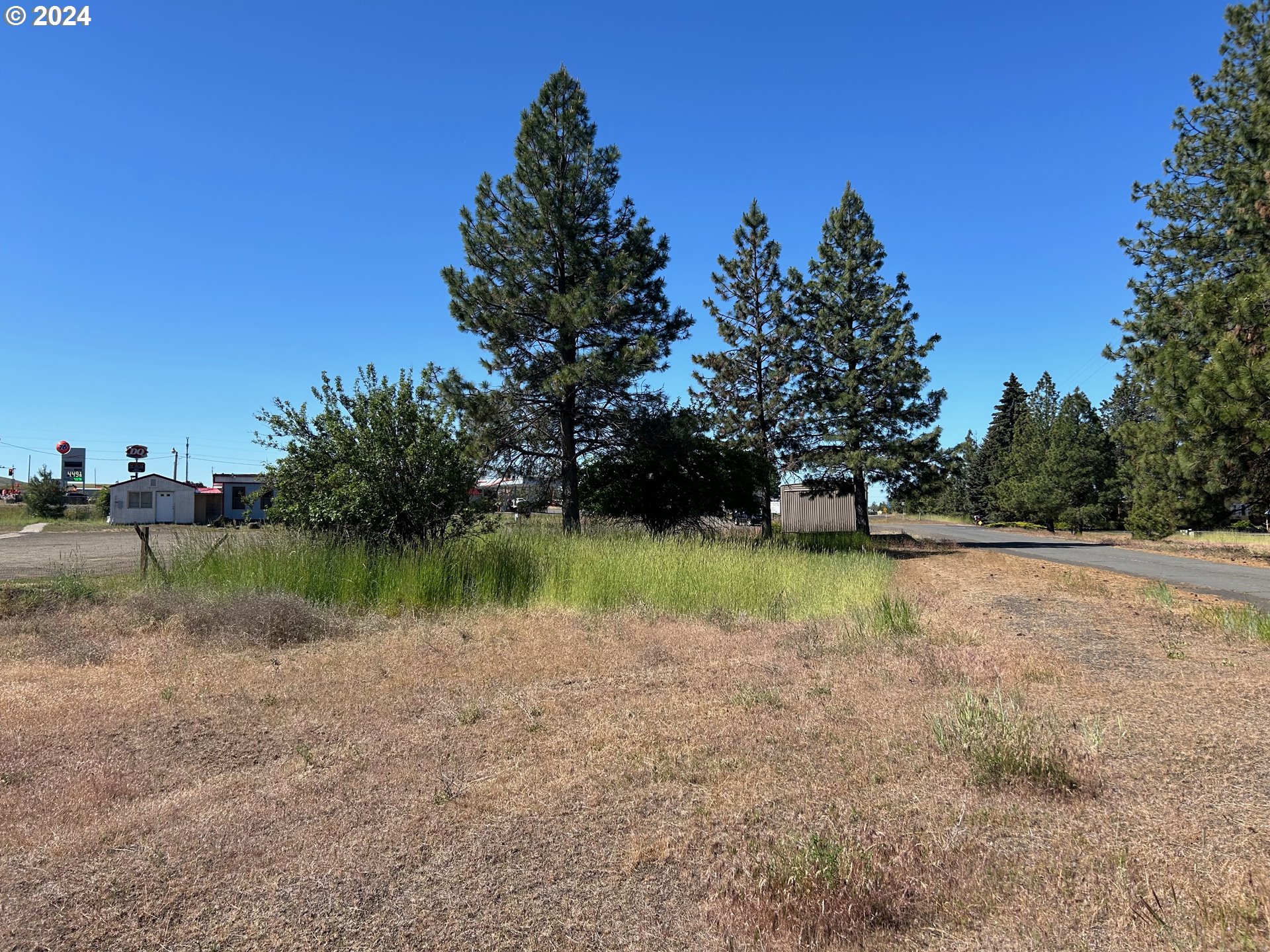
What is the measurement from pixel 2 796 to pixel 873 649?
6.60 m

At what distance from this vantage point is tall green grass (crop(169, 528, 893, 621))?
998 centimetres

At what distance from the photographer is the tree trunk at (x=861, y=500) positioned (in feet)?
97.1

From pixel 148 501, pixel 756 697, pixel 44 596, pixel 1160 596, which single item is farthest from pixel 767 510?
pixel 148 501

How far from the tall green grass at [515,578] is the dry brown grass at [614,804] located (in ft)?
9.53

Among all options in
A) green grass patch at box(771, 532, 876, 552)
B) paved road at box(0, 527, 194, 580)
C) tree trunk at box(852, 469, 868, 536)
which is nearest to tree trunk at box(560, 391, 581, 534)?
green grass patch at box(771, 532, 876, 552)

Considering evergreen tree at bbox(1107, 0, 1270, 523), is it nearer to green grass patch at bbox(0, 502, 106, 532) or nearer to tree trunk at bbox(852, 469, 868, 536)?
tree trunk at bbox(852, 469, 868, 536)

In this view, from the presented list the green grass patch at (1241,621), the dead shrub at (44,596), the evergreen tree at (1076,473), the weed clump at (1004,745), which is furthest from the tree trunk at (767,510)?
the evergreen tree at (1076,473)

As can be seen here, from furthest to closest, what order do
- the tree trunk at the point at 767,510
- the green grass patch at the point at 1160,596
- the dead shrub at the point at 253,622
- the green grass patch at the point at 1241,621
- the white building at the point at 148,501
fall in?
the white building at the point at 148,501, the tree trunk at the point at 767,510, the green grass patch at the point at 1160,596, the green grass patch at the point at 1241,621, the dead shrub at the point at 253,622

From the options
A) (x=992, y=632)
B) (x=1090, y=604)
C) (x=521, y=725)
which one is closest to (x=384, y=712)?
(x=521, y=725)

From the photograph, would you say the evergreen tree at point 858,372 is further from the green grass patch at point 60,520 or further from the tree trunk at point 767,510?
the green grass patch at point 60,520

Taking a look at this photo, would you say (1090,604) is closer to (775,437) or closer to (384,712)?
(384,712)

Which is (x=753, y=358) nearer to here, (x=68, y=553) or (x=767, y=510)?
(x=767, y=510)

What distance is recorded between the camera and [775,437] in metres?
29.8

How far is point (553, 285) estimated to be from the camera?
19.0m
